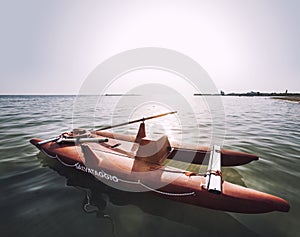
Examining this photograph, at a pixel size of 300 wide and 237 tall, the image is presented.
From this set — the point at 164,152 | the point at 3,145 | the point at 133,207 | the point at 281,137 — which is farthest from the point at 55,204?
the point at 281,137

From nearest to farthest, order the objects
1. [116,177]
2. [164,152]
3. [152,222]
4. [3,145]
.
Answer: [152,222], [116,177], [164,152], [3,145]

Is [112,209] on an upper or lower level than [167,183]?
lower

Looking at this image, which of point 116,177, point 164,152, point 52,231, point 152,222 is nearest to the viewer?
point 52,231

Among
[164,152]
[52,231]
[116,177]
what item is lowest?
[52,231]

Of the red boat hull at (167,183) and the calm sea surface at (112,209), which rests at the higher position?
the red boat hull at (167,183)

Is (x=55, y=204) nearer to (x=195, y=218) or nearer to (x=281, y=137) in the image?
(x=195, y=218)

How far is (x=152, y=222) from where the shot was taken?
3408 mm

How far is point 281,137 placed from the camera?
9.12 m

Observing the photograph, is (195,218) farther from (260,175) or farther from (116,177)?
(260,175)

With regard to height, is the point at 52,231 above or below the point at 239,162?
below

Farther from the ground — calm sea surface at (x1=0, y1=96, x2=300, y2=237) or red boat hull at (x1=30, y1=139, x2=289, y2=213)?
red boat hull at (x1=30, y1=139, x2=289, y2=213)

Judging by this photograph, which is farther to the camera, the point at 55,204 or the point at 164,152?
the point at 164,152

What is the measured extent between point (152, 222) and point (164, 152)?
→ 2.03 meters

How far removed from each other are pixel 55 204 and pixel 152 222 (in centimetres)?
249
